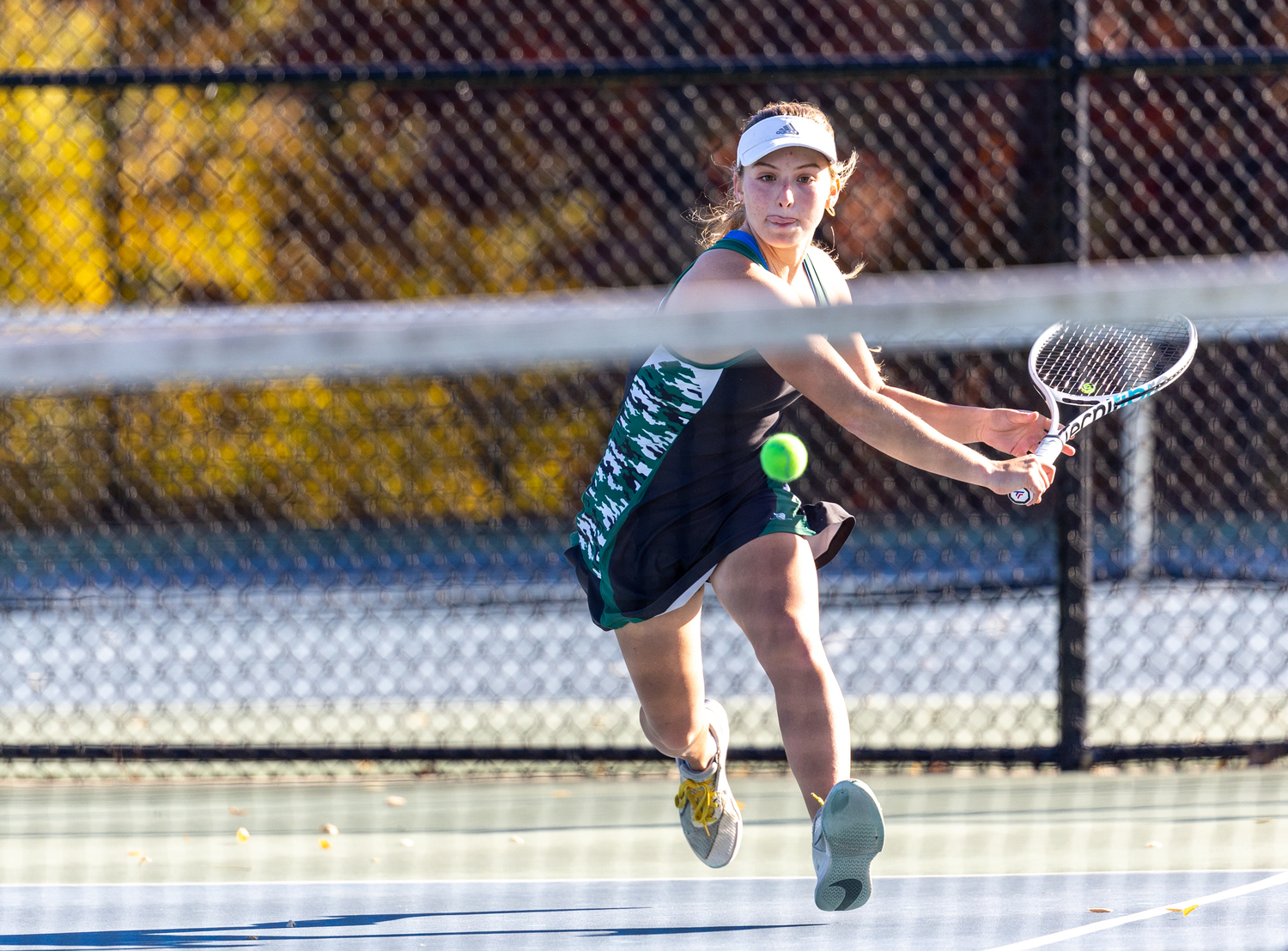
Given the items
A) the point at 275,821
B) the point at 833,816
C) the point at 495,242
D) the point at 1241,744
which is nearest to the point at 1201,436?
the point at 495,242

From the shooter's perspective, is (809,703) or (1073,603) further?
(1073,603)

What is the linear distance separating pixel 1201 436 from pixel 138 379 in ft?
32.6

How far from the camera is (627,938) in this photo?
312cm

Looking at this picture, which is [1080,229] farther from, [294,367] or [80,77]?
[294,367]

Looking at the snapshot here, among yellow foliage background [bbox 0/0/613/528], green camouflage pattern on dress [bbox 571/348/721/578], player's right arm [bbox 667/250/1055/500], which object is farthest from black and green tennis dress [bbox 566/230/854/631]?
yellow foliage background [bbox 0/0/613/528]

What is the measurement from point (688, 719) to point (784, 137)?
3.72ft

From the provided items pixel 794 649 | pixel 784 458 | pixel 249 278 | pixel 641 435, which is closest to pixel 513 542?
pixel 249 278

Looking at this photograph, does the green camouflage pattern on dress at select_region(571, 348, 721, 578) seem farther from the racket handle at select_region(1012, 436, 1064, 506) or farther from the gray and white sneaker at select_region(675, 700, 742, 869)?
the racket handle at select_region(1012, 436, 1064, 506)

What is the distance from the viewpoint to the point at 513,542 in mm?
9844

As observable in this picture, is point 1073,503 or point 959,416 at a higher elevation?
point 1073,503

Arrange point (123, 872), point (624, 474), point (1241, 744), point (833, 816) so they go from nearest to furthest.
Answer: point (833, 816) → point (624, 474) → point (123, 872) → point (1241, 744)

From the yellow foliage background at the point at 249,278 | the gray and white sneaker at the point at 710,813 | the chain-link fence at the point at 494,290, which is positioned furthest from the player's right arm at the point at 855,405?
the yellow foliage background at the point at 249,278

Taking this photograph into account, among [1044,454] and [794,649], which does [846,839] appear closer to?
[794,649]

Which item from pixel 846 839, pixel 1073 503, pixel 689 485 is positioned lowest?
pixel 846 839
